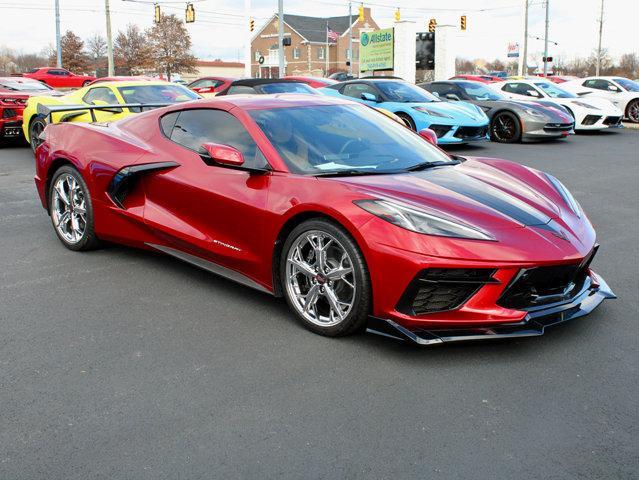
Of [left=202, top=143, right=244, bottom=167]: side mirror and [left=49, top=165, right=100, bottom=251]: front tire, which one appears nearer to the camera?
[left=202, top=143, right=244, bottom=167]: side mirror

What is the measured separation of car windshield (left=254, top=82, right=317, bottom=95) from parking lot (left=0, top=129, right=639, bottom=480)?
31.1 ft

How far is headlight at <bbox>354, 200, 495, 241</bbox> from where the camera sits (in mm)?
3541

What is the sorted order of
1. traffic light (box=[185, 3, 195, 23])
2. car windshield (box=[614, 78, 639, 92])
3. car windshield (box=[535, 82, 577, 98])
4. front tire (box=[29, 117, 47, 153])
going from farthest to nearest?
traffic light (box=[185, 3, 195, 23]) → car windshield (box=[614, 78, 639, 92]) → car windshield (box=[535, 82, 577, 98]) → front tire (box=[29, 117, 47, 153])

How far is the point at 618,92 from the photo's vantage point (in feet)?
65.3

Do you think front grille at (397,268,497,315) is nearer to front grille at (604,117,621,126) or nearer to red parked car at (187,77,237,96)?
red parked car at (187,77,237,96)

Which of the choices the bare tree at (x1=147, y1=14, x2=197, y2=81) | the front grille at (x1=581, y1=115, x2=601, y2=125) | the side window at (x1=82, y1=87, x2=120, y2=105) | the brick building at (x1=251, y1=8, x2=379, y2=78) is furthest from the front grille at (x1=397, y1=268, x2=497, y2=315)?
the brick building at (x1=251, y1=8, x2=379, y2=78)

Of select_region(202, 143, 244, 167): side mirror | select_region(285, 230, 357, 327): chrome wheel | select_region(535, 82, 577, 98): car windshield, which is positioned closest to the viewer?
select_region(285, 230, 357, 327): chrome wheel

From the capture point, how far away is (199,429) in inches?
115

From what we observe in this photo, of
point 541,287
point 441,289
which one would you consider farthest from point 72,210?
point 541,287

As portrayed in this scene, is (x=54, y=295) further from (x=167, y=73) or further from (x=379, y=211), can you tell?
(x=167, y=73)

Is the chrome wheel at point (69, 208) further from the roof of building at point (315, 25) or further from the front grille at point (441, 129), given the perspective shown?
the roof of building at point (315, 25)

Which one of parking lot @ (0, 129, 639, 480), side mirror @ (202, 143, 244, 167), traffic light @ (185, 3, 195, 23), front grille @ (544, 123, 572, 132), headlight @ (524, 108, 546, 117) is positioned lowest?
parking lot @ (0, 129, 639, 480)

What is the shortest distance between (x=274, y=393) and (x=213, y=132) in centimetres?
216

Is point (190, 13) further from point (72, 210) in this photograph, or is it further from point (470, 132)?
point (72, 210)
